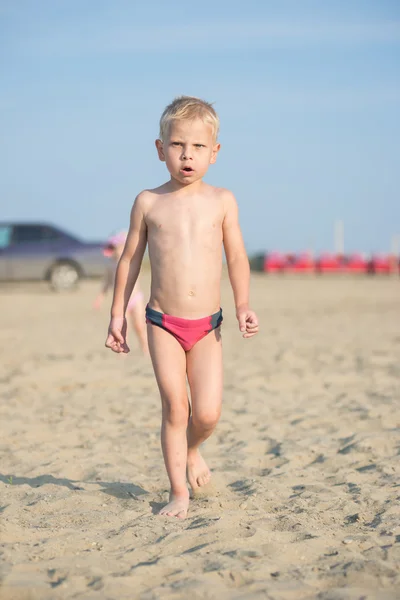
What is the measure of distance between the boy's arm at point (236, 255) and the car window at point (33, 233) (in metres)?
19.0

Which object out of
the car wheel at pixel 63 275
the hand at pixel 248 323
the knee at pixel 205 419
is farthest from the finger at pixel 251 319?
the car wheel at pixel 63 275

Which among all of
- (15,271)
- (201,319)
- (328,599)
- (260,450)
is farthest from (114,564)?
(15,271)

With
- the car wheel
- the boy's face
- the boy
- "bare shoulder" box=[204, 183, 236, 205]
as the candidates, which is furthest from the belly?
the car wheel

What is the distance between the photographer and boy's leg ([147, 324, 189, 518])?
391 centimetres

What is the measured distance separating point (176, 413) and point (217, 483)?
762 mm

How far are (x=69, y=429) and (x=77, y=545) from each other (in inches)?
99.5

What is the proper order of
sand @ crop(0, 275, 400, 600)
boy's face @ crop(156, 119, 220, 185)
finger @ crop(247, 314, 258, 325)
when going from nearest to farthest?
sand @ crop(0, 275, 400, 600), boy's face @ crop(156, 119, 220, 185), finger @ crop(247, 314, 258, 325)

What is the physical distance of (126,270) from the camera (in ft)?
13.3

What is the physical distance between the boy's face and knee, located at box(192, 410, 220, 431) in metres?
1.06

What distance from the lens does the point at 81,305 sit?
60.3 ft

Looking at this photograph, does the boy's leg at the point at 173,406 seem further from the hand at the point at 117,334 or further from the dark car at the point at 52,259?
the dark car at the point at 52,259

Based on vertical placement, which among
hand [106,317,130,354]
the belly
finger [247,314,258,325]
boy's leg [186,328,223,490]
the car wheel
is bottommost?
the car wheel

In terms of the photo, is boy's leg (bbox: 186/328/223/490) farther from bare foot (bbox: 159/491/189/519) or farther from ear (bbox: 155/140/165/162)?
ear (bbox: 155/140/165/162)

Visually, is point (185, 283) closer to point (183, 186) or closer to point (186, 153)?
point (183, 186)
